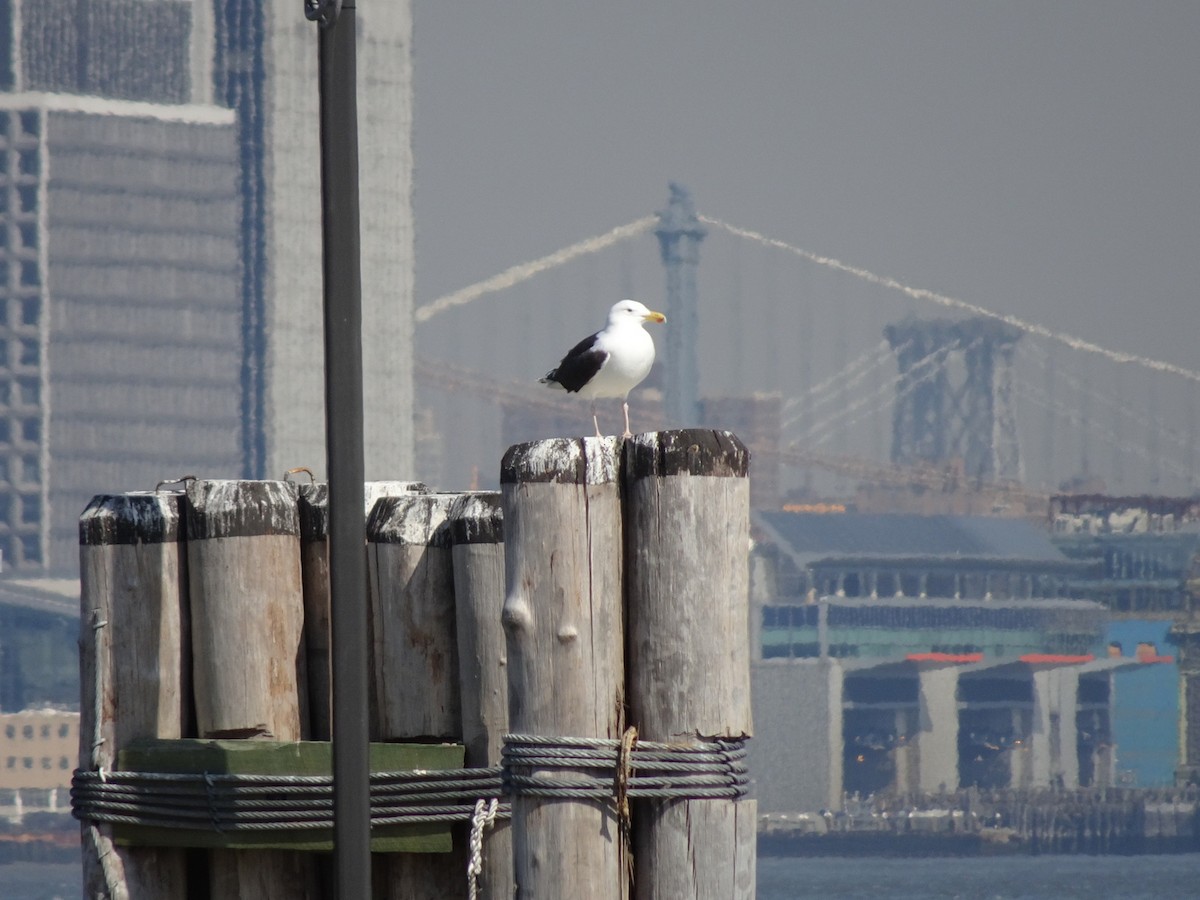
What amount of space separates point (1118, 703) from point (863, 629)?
17.6 metres

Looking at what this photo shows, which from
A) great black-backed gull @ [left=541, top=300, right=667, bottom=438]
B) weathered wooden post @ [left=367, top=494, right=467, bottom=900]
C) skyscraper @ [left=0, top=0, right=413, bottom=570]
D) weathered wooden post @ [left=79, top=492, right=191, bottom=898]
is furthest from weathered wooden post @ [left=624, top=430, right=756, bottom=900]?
skyscraper @ [left=0, top=0, right=413, bottom=570]

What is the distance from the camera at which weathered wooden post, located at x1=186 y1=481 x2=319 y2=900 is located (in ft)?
16.7

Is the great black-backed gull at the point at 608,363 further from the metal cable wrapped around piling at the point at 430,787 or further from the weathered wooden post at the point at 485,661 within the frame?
the metal cable wrapped around piling at the point at 430,787

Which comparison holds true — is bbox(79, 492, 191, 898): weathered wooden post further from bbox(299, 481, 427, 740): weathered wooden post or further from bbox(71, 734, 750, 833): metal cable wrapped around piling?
bbox(299, 481, 427, 740): weathered wooden post

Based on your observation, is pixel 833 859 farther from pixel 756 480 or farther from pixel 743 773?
pixel 743 773

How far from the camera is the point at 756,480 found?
7146 inches

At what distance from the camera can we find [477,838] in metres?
4.82

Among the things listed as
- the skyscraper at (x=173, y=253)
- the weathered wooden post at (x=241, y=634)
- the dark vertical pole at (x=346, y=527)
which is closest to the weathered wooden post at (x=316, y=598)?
the weathered wooden post at (x=241, y=634)

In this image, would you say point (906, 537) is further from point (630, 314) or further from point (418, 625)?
point (418, 625)

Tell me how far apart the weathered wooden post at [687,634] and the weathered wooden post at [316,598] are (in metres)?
1.01

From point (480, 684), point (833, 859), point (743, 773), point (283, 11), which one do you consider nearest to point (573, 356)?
point (480, 684)

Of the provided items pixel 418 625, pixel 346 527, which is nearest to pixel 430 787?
pixel 418 625

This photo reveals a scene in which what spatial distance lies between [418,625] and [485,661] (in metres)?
0.24

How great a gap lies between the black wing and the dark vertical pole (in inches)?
87.2
